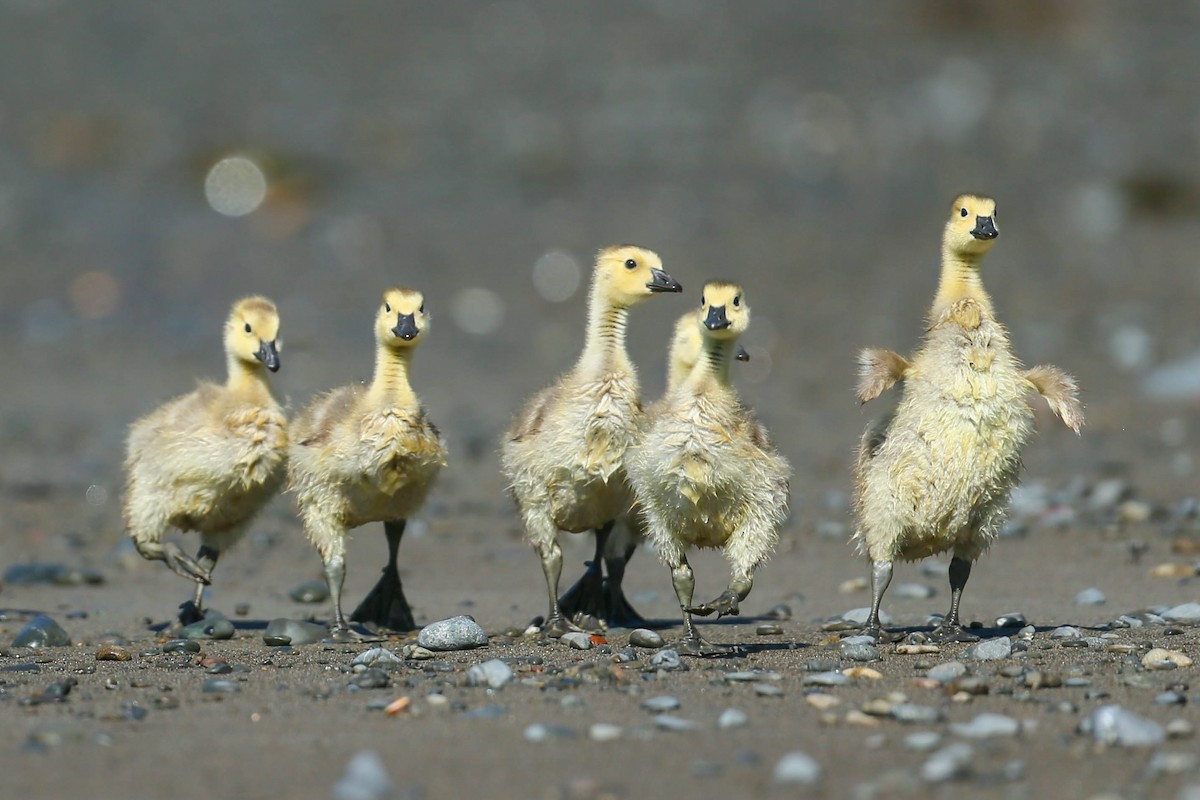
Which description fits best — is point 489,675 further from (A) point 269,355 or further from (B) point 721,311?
(A) point 269,355

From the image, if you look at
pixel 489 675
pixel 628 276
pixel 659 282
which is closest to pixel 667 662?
pixel 489 675

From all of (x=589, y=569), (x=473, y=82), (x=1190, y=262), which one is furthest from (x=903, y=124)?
(x=589, y=569)

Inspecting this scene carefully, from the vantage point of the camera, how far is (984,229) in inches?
357

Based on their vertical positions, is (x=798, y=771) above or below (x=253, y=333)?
below

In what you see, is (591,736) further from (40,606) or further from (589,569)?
(40,606)

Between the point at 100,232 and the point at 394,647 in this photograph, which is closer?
the point at 394,647

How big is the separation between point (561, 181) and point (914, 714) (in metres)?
19.7

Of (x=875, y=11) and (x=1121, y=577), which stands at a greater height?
(x=875, y=11)

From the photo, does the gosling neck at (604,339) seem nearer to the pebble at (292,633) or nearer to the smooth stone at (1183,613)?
the pebble at (292,633)

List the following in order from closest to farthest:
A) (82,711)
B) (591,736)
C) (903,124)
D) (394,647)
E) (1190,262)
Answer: (591,736), (82,711), (394,647), (1190,262), (903,124)

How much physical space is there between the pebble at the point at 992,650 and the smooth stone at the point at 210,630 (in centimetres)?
418

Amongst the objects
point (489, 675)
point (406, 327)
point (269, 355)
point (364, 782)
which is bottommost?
point (364, 782)

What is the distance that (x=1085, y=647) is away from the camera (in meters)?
8.51

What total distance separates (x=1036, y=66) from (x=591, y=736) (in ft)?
75.8
